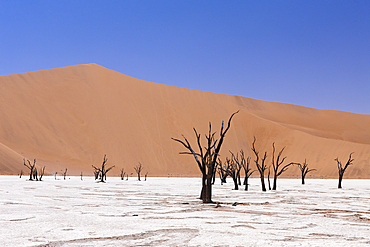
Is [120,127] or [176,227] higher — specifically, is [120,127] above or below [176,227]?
above

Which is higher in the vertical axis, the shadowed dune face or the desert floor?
the shadowed dune face

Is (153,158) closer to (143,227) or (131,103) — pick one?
(131,103)

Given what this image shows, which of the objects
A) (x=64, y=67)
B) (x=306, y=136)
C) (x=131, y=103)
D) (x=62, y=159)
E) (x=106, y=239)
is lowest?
(x=106, y=239)

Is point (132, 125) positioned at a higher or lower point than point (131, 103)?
lower

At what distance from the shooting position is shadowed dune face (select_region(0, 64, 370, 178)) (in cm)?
6481

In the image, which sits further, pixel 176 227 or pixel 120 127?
pixel 120 127

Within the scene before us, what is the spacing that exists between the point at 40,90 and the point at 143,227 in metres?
72.3

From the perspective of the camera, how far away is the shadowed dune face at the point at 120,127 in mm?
64812

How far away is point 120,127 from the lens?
74.3 m

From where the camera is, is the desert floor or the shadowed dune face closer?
the desert floor

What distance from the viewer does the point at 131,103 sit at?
81625mm

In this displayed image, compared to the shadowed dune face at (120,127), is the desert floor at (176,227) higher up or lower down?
lower down

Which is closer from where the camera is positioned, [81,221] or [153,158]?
[81,221]

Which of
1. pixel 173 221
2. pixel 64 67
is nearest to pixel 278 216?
pixel 173 221
